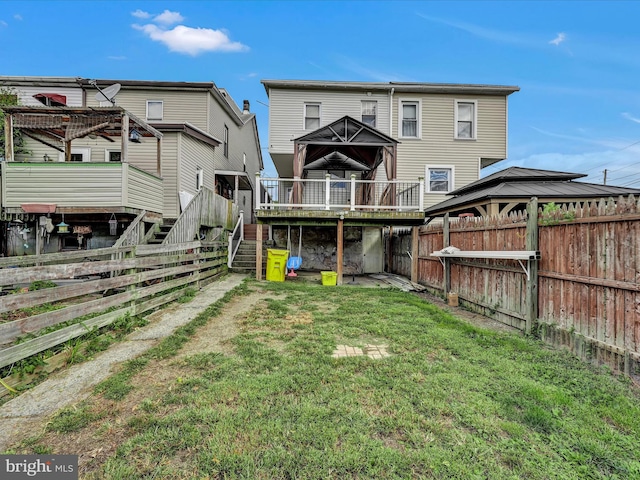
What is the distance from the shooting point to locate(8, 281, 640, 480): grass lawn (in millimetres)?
1997

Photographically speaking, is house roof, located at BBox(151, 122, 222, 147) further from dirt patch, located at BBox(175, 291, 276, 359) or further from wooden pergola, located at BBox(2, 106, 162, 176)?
dirt patch, located at BBox(175, 291, 276, 359)

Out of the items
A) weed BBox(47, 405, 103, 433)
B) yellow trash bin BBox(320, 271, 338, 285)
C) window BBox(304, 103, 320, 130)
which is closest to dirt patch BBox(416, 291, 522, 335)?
yellow trash bin BBox(320, 271, 338, 285)

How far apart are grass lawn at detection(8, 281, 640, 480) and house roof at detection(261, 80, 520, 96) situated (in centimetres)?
1198

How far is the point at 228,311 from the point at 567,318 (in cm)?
543

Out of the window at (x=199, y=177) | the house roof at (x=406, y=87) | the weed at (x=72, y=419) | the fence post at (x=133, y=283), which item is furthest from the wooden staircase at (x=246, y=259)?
the weed at (x=72, y=419)

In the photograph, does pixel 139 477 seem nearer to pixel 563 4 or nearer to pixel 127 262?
pixel 127 262

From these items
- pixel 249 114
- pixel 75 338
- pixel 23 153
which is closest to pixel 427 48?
pixel 249 114

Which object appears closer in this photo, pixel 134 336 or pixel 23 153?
pixel 134 336

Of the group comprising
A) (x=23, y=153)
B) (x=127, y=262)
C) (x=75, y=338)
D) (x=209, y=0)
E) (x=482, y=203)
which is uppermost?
(x=209, y=0)

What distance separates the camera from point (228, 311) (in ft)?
19.7

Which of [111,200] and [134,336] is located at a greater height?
[111,200]

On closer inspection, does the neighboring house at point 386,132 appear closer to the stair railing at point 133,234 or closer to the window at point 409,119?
the window at point 409,119

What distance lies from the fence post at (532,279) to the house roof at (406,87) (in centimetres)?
1050

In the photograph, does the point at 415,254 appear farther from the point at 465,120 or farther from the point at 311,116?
the point at 465,120
